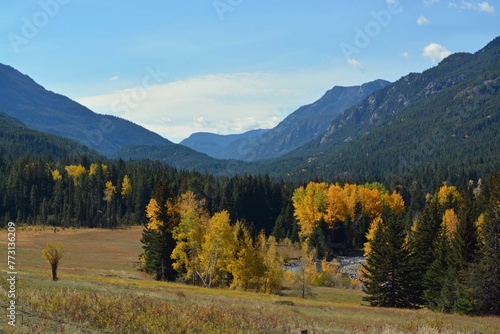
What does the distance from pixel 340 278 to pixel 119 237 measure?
67012mm

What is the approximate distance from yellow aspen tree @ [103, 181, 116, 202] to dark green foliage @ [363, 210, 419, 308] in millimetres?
121272

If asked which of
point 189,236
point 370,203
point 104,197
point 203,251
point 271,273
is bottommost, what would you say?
point 271,273

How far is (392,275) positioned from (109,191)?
417 feet

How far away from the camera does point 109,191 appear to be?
16812 centimetres

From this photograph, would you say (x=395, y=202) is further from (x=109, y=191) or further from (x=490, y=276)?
(x=490, y=276)

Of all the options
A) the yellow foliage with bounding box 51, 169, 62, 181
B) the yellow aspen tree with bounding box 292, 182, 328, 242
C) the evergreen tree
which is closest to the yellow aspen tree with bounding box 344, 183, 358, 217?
the yellow aspen tree with bounding box 292, 182, 328, 242

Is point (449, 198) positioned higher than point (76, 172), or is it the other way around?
point (76, 172)

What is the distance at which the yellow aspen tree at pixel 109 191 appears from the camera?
16538 cm

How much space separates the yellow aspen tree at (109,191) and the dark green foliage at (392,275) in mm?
121272

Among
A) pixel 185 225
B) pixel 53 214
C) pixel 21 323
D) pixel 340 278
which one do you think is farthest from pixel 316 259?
pixel 21 323

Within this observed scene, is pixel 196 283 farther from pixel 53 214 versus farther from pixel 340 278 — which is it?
pixel 53 214

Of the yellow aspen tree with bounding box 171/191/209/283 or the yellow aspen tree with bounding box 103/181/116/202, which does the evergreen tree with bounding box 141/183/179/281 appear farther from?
the yellow aspen tree with bounding box 103/181/116/202

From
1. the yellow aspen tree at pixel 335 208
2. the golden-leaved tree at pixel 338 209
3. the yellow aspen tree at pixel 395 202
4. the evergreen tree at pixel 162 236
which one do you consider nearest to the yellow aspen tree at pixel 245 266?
the evergreen tree at pixel 162 236

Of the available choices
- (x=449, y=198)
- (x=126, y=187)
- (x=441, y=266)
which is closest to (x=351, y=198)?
(x=449, y=198)
